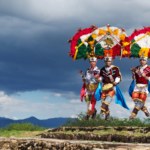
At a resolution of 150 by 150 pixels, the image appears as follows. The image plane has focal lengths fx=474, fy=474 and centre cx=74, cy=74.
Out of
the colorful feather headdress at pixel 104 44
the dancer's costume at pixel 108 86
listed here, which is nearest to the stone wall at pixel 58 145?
the dancer's costume at pixel 108 86

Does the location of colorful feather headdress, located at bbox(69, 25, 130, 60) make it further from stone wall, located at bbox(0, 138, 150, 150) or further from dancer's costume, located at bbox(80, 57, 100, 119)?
stone wall, located at bbox(0, 138, 150, 150)

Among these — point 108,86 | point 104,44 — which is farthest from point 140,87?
point 104,44

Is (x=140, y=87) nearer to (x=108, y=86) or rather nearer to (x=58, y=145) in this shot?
(x=108, y=86)

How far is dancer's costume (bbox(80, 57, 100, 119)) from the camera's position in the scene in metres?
16.3

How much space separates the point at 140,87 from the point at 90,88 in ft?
5.73

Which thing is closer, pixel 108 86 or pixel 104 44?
pixel 108 86

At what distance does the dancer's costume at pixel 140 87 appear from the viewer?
52.0ft

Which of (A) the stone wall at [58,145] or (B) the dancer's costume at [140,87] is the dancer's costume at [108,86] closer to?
(B) the dancer's costume at [140,87]

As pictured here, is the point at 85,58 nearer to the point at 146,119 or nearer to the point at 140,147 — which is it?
the point at 146,119

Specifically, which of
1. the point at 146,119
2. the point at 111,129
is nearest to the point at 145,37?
the point at 146,119

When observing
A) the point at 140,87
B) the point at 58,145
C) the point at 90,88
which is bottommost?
the point at 58,145

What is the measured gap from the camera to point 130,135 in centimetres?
1088

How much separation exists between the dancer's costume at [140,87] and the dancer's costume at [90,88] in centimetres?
130

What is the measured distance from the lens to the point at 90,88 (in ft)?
54.0
